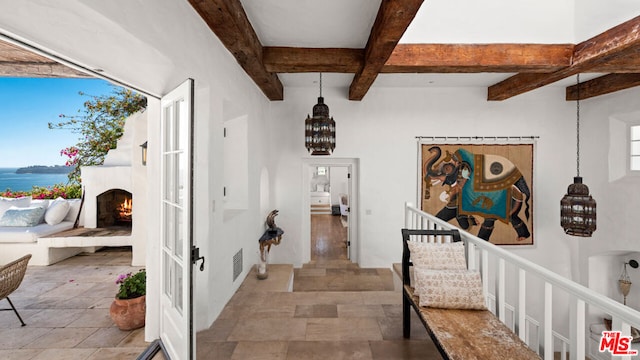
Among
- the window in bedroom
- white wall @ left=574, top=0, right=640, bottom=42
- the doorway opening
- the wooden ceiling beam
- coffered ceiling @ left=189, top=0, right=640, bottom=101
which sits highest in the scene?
white wall @ left=574, top=0, right=640, bottom=42

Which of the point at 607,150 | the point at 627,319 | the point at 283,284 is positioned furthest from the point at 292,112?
the point at 607,150

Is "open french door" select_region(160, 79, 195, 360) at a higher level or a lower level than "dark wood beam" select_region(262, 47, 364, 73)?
lower

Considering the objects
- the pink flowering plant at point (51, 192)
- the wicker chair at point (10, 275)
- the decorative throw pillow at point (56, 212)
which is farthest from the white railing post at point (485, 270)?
the pink flowering plant at point (51, 192)

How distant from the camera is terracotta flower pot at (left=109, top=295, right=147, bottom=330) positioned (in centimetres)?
223

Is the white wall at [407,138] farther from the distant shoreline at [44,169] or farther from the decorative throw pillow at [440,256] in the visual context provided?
the distant shoreline at [44,169]

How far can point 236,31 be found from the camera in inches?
84.2

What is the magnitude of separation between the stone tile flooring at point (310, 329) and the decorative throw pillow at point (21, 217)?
134 inches

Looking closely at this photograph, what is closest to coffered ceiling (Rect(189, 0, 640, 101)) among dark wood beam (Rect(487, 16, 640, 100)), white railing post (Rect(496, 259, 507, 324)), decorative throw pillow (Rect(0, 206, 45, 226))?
dark wood beam (Rect(487, 16, 640, 100))

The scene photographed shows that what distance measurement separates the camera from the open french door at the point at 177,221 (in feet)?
5.23

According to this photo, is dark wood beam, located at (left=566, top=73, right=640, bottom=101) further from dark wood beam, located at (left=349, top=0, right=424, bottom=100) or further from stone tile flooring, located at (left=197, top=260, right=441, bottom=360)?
stone tile flooring, located at (left=197, top=260, right=441, bottom=360)

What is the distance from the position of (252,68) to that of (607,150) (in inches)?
Result: 220

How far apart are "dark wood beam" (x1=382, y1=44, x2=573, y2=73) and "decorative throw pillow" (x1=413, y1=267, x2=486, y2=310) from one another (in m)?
2.16

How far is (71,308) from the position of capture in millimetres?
2578

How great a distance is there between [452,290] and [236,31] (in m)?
2.52
